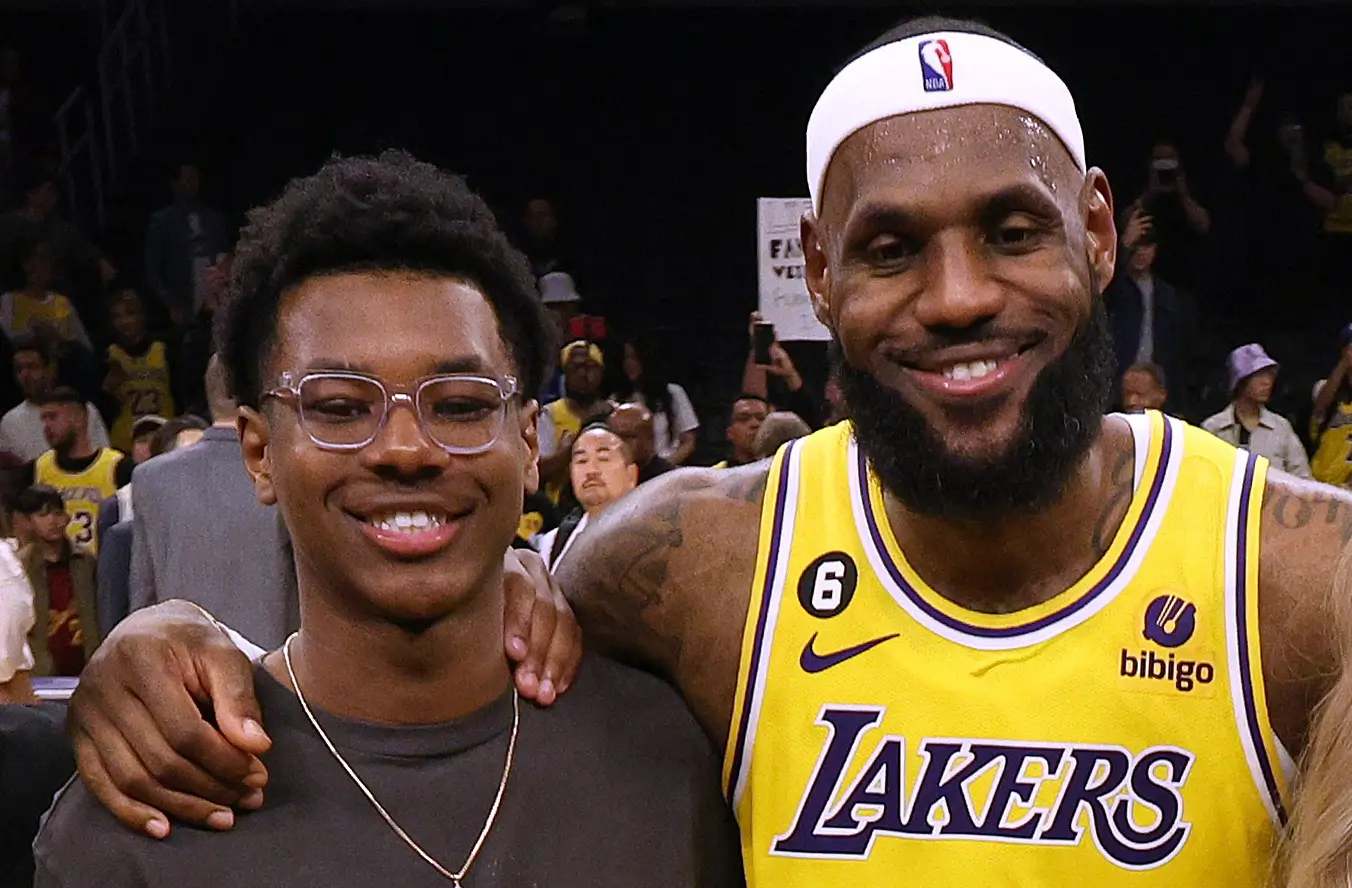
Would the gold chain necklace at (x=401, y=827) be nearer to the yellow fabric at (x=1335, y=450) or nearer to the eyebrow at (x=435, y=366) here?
the eyebrow at (x=435, y=366)

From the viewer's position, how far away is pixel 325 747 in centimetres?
219

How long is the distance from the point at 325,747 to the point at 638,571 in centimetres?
62

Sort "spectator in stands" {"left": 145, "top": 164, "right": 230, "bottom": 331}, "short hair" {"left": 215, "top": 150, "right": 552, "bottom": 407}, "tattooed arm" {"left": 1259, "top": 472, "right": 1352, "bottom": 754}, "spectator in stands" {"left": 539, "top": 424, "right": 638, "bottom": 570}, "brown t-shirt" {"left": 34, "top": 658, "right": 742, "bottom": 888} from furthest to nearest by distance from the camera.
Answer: "spectator in stands" {"left": 145, "top": 164, "right": 230, "bottom": 331} < "spectator in stands" {"left": 539, "top": 424, "right": 638, "bottom": 570} < "tattooed arm" {"left": 1259, "top": 472, "right": 1352, "bottom": 754} < "short hair" {"left": 215, "top": 150, "right": 552, "bottom": 407} < "brown t-shirt" {"left": 34, "top": 658, "right": 742, "bottom": 888}

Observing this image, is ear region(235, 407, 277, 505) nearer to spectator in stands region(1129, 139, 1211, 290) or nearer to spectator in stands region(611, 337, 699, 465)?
spectator in stands region(611, 337, 699, 465)

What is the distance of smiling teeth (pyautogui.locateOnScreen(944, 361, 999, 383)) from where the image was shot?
239cm

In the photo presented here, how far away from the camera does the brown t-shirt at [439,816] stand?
209 centimetres

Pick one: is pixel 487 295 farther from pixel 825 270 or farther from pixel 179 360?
pixel 179 360

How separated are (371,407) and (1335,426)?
8.28 meters

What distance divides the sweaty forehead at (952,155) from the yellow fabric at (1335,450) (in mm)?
7412

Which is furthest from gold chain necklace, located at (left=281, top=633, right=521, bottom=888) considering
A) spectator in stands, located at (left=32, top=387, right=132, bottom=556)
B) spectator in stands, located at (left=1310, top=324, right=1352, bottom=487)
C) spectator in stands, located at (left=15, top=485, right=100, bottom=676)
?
spectator in stands, located at (left=1310, top=324, right=1352, bottom=487)

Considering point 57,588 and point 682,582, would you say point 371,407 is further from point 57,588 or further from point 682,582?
point 57,588

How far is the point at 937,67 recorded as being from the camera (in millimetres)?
2514

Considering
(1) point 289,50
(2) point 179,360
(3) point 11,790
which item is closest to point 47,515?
(2) point 179,360

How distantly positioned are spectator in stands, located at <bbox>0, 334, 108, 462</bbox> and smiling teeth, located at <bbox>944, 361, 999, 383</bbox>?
6.62 meters
